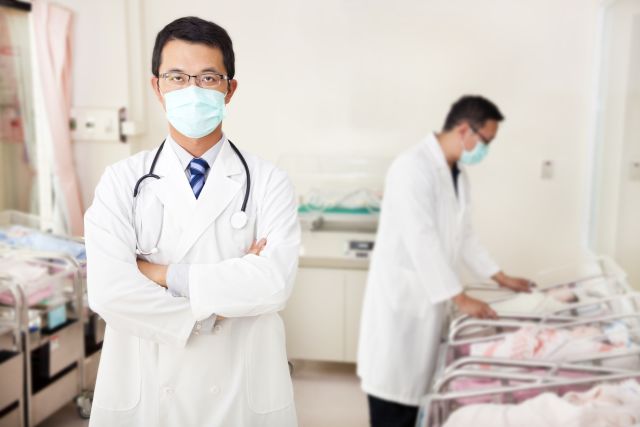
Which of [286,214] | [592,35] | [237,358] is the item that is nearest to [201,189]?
[286,214]

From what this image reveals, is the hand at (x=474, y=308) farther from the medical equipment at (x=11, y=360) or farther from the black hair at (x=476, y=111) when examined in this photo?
the medical equipment at (x=11, y=360)

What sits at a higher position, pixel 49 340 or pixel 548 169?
pixel 548 169

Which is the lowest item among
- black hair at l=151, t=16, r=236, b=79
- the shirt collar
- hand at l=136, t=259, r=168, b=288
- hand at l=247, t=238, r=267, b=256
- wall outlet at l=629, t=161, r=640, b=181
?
hand at l=136, t=259, r=168, b=288

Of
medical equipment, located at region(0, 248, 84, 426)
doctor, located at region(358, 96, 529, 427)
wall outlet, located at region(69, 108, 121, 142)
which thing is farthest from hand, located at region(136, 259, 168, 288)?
doctor, located at region(358, 96, 529, 427)

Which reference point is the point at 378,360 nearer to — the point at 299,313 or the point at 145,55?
the point at 299,313

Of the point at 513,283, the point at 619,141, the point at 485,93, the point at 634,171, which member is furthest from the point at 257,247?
the point at 485,93

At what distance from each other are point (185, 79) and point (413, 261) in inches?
58.9

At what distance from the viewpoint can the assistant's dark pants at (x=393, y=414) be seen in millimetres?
2213

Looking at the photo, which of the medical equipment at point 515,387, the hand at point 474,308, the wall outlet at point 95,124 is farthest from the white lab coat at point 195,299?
the hand at point 474,308

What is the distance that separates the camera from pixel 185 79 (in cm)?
71

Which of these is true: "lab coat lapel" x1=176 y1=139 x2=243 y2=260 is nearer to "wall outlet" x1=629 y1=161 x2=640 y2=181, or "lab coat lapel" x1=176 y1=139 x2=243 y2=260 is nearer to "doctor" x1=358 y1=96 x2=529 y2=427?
"doctor" x1=358 y1=96 x2=529 y2=427

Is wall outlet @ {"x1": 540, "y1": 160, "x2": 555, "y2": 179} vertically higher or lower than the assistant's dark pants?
higher

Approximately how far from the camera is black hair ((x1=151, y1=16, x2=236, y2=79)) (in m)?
0.71

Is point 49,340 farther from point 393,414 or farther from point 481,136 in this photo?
point 481,136
